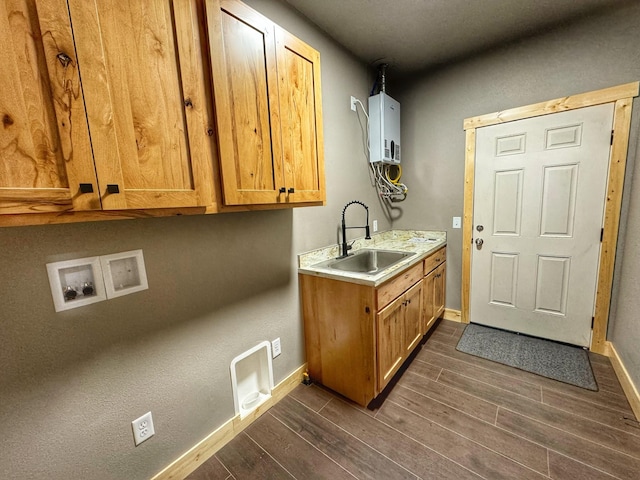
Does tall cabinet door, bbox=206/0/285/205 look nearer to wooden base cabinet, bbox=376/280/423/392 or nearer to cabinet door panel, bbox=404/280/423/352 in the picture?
wooden base cabinet, bbox=376/280/423/392

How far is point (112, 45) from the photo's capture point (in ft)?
2.55

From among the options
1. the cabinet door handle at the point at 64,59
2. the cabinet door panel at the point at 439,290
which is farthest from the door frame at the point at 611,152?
the cabinet door handle at the point at 64,59

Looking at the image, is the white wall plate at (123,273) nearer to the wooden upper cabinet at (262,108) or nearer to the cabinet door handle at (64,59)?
the wooden upper cabinet at (262,108)

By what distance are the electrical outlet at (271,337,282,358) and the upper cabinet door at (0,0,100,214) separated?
4.42ft

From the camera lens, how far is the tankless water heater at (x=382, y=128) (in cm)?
242

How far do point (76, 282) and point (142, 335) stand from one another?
34 centimetres

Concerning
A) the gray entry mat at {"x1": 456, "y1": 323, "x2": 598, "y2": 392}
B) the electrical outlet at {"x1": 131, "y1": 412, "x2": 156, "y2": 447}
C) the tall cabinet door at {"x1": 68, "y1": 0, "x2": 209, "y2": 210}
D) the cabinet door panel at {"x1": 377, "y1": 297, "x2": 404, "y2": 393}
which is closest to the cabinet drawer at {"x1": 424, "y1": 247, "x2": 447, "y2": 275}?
the cabinet door panel at {"x1": 377, "y1": 297, "x2": 404, "y2": 393}

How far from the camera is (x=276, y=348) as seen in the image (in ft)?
5.81

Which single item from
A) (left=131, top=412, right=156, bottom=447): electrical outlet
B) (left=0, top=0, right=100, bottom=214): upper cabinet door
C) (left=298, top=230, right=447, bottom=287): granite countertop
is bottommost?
(left=131, top=412, right=156, bottom=447): electrical outlet

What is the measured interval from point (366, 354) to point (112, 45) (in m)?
1.79

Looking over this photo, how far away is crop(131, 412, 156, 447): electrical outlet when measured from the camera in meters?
1.14

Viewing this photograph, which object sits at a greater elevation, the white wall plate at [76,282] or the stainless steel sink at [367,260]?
the white wall plate at [76,282]

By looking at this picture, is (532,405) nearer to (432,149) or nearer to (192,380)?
(192,380)

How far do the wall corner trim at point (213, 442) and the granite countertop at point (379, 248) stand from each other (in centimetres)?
84
